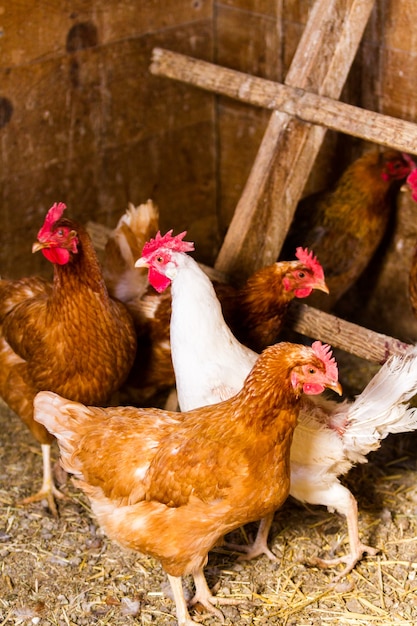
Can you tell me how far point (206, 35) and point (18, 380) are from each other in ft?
7.89

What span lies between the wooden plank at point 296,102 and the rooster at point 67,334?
1097mm

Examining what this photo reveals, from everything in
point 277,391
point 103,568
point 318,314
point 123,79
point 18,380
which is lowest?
point 103,568

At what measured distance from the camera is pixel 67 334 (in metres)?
3.53

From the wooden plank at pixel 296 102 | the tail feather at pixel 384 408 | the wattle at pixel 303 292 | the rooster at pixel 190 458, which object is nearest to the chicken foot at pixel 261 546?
the rooster at pixel 190 458

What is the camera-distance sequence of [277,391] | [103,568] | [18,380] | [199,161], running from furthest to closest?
[199,161] < [18,380] < [103,568] < [277,391]

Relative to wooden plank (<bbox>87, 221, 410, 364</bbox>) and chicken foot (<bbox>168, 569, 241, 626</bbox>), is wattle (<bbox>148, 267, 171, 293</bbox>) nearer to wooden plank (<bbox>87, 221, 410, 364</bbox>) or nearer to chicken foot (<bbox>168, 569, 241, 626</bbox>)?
wooden plank (<bbox>87, 221, 410, 364</bbox>)

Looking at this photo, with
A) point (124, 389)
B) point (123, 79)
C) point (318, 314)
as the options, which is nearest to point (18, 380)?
point (124, 389)

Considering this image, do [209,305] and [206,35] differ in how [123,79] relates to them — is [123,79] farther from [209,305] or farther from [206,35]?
[209,305]

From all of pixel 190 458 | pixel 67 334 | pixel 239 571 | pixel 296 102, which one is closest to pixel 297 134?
pixel 296 102

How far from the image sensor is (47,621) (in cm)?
323

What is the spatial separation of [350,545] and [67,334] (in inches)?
53.4

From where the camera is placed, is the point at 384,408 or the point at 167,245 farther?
the point at 167,245

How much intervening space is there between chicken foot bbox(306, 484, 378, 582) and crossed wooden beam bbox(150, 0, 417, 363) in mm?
625

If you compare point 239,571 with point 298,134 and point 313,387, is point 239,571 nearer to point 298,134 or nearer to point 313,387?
point 313,387
